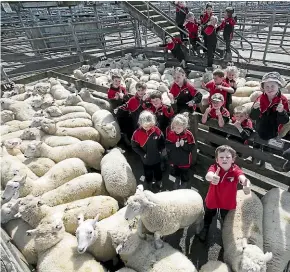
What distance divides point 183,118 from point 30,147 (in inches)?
104

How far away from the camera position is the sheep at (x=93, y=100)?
6045 millimetres

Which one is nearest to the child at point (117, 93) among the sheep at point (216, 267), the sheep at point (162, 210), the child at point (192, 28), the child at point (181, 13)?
the sheep at point (162, 210)

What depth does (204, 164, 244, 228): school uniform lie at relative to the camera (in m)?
3.07

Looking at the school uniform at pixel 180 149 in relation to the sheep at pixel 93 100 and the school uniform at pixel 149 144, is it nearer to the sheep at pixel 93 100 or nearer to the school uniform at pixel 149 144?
the school uniform at pixel 149 144

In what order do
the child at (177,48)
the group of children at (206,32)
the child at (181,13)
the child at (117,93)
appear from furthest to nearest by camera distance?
the child at (181,13)
the child at (177,48)
the group of children at (206,32)
the child at (117,93)

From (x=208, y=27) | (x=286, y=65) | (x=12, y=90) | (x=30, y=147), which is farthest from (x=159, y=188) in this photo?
(x=286, y=65)

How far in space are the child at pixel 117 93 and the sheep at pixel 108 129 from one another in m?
0.31

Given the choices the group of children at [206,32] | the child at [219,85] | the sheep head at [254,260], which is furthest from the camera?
the group of children at [206,32]

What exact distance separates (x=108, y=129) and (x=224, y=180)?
8.43ft

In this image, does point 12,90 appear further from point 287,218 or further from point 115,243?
point 287,218

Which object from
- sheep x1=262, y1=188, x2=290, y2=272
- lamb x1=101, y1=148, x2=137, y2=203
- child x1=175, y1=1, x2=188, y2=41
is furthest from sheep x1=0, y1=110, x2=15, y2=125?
child x1=175, y1=1, x2=188, y2=41

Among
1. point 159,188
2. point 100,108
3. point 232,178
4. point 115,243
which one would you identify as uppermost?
point 232,178

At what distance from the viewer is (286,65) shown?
980 cm

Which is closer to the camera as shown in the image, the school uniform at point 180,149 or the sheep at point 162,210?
the sheep at point 162,210
